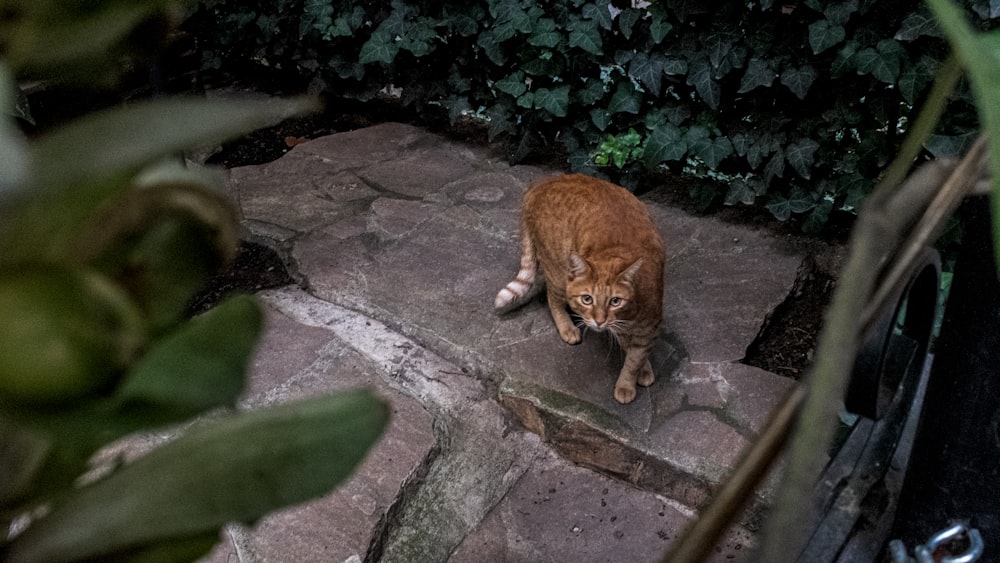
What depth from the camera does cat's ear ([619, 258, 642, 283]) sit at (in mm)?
2041

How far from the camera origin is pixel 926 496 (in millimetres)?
1047

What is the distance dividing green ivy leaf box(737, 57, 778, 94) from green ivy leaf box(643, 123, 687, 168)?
0.30 m

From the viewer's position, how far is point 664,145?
2920 millimetres

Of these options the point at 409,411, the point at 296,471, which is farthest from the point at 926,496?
the point at 409,411

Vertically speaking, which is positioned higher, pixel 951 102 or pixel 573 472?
pixel 951 102

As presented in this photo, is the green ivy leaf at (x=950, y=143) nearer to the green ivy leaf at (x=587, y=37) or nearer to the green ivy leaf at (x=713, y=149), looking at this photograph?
the green ivy leaf at (x=713, y=149)

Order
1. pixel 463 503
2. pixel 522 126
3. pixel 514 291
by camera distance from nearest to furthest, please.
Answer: pixel 463 503, pixel 514 291, pixel 522 126

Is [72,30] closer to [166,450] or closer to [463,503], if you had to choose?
[166,450]

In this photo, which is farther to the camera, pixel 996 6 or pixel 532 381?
pixel 532 381

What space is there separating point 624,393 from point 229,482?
1.96 m

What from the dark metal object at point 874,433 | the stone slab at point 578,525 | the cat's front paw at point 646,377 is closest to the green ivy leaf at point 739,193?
the cat's front paw at point 646,377

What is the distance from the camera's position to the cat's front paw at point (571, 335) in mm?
2377

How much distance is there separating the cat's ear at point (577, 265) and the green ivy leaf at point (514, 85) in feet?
4.32

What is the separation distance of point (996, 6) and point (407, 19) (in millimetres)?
2253
